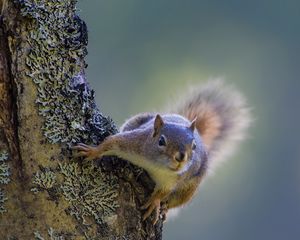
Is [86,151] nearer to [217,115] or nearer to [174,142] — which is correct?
[174,142]

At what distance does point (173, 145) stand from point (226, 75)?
6.63 metres

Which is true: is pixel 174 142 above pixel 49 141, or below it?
Result: above

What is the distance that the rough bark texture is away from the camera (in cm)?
200

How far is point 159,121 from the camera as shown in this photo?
2424 millimetres

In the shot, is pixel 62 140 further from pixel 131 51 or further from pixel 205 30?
pixel 205 30

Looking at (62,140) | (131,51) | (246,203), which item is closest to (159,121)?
(62,140)

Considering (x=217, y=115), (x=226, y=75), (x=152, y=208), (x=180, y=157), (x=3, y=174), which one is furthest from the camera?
(x=226, y=75)

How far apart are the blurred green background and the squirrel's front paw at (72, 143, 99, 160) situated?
17.4 ft

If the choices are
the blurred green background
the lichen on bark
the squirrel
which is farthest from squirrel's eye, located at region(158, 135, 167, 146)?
the blurred green background

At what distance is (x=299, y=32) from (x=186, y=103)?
8277 millimetres

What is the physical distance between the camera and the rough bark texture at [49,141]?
6.57 feet

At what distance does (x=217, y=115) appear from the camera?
306 cm

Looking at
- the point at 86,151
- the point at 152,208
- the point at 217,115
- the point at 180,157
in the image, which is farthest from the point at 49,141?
the point at 217,115

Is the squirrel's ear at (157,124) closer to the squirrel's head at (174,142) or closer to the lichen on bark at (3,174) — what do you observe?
the squirrel's head at (174,142)
